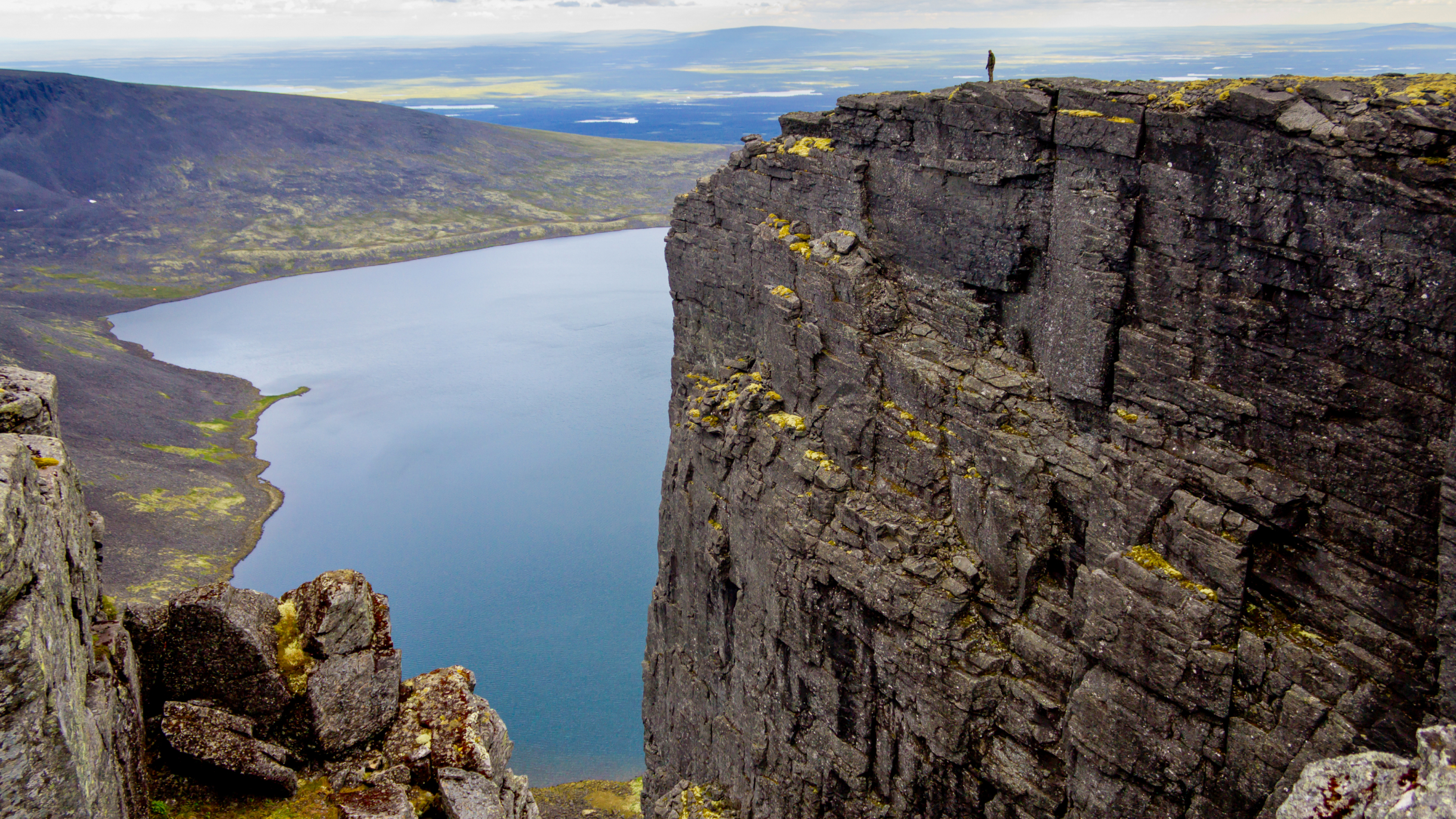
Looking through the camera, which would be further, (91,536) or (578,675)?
(578,675)

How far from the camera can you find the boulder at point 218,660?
62.4 ft

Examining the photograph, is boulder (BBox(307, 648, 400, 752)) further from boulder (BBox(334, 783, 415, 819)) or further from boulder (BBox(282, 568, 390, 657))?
boulder (BBox(334, 783, 415, 819))

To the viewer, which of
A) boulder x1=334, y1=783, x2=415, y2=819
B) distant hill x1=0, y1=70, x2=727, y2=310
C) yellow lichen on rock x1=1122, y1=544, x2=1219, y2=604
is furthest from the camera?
distant hill x1=0, y1=70, x2=727, y2=310

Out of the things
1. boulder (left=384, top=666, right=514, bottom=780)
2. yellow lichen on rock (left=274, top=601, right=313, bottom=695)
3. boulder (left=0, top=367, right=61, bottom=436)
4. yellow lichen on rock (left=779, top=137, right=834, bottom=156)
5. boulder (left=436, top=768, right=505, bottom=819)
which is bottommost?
boulder (left=436, top=768, right=505, bottom=819)

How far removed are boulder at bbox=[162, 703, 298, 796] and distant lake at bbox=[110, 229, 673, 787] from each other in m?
32.1

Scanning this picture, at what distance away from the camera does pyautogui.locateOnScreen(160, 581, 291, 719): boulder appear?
19031mm

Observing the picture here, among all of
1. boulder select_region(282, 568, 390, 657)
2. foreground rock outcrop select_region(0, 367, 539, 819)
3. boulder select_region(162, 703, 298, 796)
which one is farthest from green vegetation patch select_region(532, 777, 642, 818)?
boulder select_region(162, 703, 298, 796)

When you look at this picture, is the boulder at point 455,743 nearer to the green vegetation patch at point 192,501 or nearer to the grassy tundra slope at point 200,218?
the grassy tundra slope at point 200,218

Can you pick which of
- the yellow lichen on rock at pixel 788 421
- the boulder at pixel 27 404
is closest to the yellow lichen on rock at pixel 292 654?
the boulder at pixel 27 404

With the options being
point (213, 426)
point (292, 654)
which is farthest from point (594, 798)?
point (213, 426)

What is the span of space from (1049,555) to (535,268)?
124535 mm

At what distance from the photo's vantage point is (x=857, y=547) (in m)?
26.9

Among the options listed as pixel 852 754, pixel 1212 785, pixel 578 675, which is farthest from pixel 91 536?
pixel 578 675

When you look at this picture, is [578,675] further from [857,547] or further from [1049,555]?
[1049,555]
